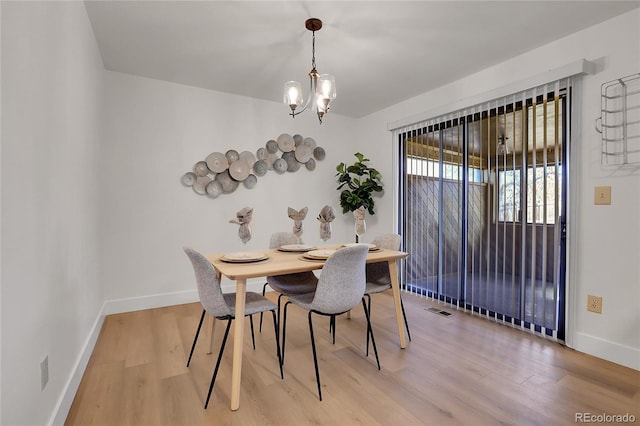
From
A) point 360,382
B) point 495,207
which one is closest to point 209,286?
Answer: point 360,382

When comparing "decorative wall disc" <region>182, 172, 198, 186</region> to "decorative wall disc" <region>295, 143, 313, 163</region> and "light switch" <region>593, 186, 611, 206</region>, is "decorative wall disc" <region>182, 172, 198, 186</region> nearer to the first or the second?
"decorative wall disc" <region>295, 143, 313, 163</region>

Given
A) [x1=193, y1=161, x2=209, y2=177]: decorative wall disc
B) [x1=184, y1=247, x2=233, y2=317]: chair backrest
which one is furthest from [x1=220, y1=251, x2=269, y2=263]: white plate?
[x1=193, y1=161, x2=209, y2=177]: decorative wall disc

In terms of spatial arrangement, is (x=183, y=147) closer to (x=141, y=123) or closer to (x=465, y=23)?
(x=141, y=123)

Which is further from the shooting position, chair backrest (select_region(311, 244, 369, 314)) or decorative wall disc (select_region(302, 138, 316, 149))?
decorative wall disc (select_region(302, 138, 316, 149))

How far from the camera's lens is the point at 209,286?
177 centimetres

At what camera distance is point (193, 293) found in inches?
142

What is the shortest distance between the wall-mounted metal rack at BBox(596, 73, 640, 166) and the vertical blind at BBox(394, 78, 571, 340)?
0.78ft

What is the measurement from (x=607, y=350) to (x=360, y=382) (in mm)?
1817

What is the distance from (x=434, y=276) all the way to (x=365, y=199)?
4.35 feet

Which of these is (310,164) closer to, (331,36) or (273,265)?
(331,36)

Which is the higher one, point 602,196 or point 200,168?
point 200,168

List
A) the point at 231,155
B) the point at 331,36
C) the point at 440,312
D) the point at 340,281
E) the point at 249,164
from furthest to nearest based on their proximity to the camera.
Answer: the point at 249,164 < the point at 231,155 < the point at 440,312 < the point at 331,36 < the point at 340,281

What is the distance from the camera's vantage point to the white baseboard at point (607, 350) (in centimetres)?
213

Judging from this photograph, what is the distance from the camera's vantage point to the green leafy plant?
14.0 feet
